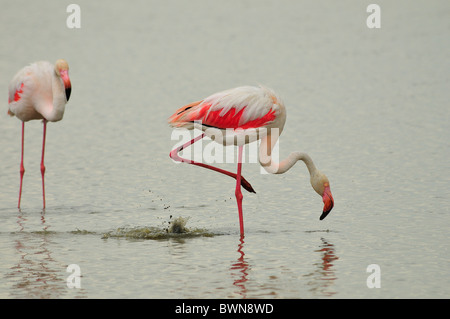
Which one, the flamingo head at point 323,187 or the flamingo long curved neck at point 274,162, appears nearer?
the flamingo head at point 323,187

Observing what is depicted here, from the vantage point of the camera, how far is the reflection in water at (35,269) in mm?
7691

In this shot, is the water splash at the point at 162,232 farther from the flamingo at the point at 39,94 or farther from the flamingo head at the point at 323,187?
the flamingo at the point at 39,94

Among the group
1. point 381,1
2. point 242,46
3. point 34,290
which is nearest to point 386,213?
point 34,290

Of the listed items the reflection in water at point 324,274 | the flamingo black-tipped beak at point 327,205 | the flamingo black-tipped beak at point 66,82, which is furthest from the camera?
the flamingo black-tipped beak at point 66,82

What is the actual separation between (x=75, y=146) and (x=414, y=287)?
26.8 ft

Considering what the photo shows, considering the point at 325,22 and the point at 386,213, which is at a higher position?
the point at 325,22

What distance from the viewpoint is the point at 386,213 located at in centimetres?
1035

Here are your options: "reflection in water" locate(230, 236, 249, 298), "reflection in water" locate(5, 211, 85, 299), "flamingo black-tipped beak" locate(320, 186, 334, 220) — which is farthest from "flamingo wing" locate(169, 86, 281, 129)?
"reflection in water" locate(5, 211, 85, 299)

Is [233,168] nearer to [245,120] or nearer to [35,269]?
[245,120]

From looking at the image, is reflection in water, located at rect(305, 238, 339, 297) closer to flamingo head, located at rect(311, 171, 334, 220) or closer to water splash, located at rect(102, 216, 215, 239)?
flamingo head, located at rect(311, 171, 334, 220)

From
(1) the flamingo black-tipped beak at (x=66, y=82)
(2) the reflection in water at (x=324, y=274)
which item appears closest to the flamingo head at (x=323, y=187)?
(2) the reflection in water at (x=324, y=274)

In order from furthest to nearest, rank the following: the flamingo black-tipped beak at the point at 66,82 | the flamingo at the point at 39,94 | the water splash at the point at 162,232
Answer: the flamingo at the point at 39,94, the flamingo black-tipped beak at the point at 66,82, the water splash at the point at 162,232

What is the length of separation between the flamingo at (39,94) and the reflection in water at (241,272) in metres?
3.60

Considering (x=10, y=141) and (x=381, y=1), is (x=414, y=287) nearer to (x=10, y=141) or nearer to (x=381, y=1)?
(x=10, y=141)
